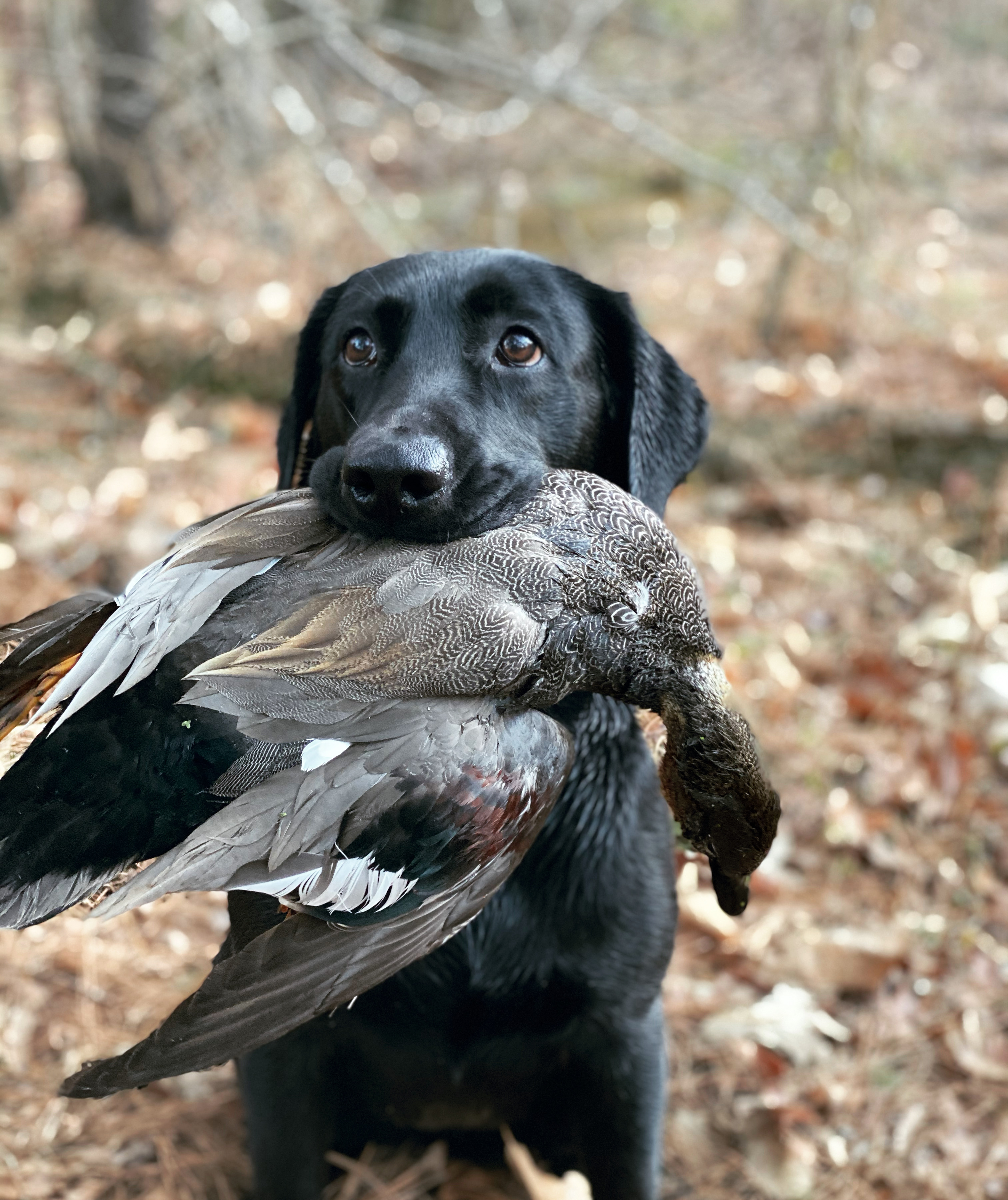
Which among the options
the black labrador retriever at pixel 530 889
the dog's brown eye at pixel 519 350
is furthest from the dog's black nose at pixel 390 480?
the dog's brown eye at pixel 519 350

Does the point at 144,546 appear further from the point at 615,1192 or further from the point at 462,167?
the point at 462,167

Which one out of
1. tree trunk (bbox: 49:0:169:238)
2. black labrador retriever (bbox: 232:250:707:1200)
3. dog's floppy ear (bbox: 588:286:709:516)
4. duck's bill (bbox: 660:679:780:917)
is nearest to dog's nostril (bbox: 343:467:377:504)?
black labrador retriever (bbox: 232:250:707:1200)

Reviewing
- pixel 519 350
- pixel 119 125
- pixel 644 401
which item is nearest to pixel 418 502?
pixel 519 350

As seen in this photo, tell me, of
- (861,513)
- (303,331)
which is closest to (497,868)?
(303,331)

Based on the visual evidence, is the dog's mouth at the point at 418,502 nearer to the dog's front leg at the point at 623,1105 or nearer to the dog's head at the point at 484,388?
the dog's head at the point at 484,388

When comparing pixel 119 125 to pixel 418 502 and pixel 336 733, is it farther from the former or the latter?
pixel 336 733

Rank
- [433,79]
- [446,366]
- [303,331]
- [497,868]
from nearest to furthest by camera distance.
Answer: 1. [497,868]
2. [446,366]
3. [303,331]
4. [433,79]

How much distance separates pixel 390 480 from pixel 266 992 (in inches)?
30.5

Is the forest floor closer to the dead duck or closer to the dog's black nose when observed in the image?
the dead duck

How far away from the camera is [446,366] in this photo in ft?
7.45

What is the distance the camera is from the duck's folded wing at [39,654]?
1759 millimetres

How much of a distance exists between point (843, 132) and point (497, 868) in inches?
213

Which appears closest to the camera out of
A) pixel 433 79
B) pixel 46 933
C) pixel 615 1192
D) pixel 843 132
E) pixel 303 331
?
pixel 615 1192

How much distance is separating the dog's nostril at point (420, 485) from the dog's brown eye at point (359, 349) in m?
0.67
